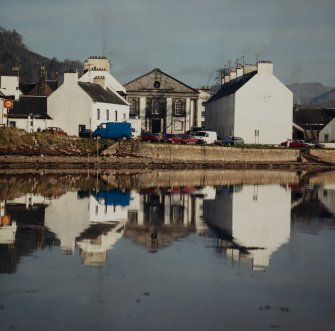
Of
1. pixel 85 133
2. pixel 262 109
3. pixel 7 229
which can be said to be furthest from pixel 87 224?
pixel 262 109

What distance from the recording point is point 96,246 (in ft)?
78.7

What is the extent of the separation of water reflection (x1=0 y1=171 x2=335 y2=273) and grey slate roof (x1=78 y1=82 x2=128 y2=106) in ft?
104

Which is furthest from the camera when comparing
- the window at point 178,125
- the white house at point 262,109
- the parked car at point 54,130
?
the window at point 178,125

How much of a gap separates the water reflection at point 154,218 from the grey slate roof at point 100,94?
3155cm

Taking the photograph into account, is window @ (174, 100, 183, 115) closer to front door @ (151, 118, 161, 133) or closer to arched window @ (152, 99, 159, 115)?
arched window @ (152, 99, 159, 115)

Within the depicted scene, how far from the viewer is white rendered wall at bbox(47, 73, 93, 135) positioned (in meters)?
78.5

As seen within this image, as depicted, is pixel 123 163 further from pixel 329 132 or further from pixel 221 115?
pixel 329 132

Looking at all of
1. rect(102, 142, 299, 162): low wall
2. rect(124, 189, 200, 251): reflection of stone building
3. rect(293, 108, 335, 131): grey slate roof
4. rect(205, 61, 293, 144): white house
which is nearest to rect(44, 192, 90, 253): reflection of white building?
rect(124, 189, 200, 251): reflection of stone building

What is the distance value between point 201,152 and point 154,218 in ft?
156

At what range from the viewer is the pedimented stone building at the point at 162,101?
10550 centimetres

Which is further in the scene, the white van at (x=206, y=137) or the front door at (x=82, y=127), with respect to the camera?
the white van at (x=206, y=137)

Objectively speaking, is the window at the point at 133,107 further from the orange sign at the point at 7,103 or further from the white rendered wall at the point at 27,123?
the orange sign at the point at 7,103

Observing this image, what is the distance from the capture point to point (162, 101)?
10619 centimetres

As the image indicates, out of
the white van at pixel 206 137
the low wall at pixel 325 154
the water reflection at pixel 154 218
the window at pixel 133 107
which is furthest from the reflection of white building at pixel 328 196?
the window at pixel 133 107
